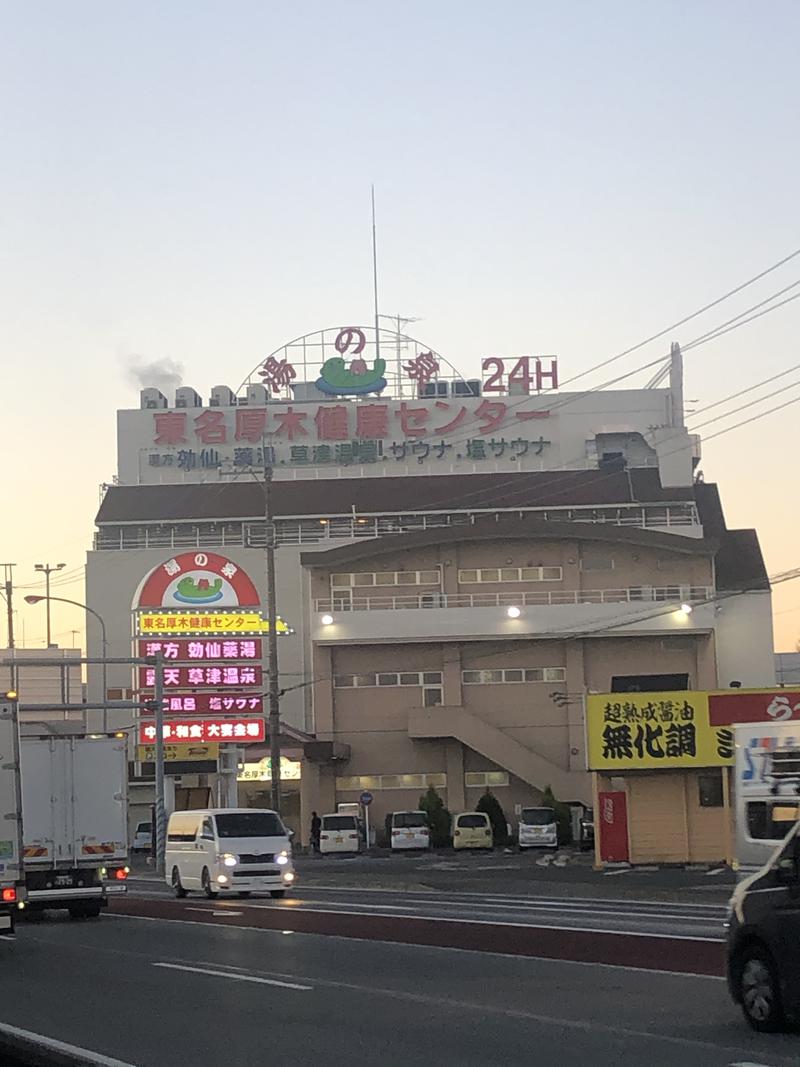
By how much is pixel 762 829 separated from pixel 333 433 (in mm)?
67176

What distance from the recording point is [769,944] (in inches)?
457

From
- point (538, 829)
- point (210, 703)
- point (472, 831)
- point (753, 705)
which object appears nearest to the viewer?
point (753, 705)

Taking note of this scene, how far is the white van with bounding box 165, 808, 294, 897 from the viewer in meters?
34.0

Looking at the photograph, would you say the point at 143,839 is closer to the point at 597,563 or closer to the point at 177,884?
the point at 597,563

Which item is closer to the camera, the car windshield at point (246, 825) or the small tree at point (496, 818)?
the car windshield at point (246, 825)

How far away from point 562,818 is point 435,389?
35477 mm

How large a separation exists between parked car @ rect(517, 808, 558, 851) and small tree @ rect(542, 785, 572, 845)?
2.61 m

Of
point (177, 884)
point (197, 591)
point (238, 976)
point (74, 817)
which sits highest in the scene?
point (197, 591)

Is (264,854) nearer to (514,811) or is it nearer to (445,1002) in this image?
(445,1002)

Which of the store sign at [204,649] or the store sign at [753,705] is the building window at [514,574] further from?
the store sign at [753,705]

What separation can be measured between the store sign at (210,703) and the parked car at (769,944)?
48.2m

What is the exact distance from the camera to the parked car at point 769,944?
11406mm

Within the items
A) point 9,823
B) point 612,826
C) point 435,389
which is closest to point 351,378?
point 435,389

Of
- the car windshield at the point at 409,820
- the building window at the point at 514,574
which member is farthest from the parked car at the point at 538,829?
the building window at the point at 514,574
